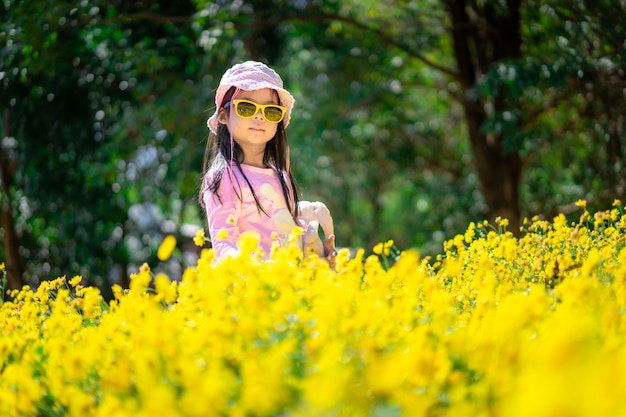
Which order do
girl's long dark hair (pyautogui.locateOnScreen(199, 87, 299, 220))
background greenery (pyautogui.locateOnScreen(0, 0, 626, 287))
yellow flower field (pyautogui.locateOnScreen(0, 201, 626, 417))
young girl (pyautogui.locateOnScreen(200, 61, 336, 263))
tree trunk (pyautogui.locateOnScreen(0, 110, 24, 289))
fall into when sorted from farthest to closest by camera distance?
tree trunk (pyautogui.locateOnScreen(0, 110, 24, 289))
background greenery (pyautogui.locateOnScreen(0, 0, 626, 287))
girl's long dark hair (pyautogui.locateOnScreen(199, 87, 299, 220))
young girl (pyautogui.locateOnScreen(200, 61, 336, 263))
yellow flower field (pyautogui.locateOnScreen(0, 201, 626, 417))

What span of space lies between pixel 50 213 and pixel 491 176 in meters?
5.12

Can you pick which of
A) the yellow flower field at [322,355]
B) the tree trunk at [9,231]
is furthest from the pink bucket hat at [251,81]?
the tree trunk at [9,231]

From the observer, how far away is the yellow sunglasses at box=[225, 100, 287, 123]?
11.7ft

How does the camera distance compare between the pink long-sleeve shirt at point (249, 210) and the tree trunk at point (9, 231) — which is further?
the tree trunk at point (9, 231)

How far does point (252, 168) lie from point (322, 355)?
215cm

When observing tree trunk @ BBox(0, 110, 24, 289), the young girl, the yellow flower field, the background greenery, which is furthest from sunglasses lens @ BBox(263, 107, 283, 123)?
tree trunk @ BBox(0, 110, 24, 289)

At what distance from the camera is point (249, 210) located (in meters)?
3.48

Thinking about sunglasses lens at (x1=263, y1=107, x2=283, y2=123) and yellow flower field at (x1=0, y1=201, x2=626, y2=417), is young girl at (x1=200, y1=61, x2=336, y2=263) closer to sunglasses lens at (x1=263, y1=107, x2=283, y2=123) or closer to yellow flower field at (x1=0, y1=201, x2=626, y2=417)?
sunglasses lens at (x1=263, y1=107, x2=283, y2=123)

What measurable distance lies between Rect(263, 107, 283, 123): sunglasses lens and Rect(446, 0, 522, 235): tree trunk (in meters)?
4.45

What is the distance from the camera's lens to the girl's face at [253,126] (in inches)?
143

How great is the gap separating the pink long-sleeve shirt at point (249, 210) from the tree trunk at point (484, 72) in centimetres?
462

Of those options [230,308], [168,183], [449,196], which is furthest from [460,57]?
[230,308]

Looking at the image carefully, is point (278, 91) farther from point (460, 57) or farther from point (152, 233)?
point (152, 233)

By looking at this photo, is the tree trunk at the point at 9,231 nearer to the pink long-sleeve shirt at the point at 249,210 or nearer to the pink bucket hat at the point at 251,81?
the pink bucket hat at the point at 251,81
